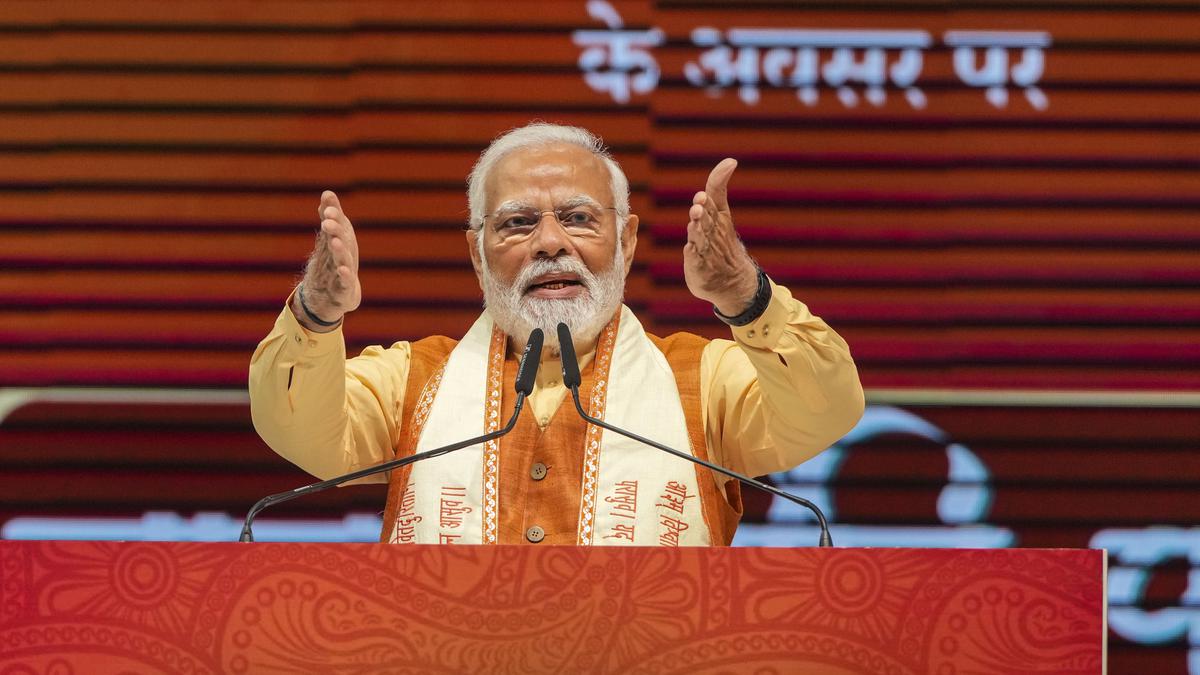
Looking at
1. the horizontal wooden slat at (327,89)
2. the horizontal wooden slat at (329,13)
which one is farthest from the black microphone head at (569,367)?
the horizontal wooden slat at (329,13)

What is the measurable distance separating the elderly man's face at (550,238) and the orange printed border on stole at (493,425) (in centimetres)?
6

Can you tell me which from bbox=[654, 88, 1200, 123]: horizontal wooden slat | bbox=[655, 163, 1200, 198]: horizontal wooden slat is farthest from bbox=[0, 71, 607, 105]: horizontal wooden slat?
bbox=[655, 163, 1200, 198]: horizontal wooden slat

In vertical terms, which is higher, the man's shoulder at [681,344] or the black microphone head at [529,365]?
the man's shoulder at [681,344]

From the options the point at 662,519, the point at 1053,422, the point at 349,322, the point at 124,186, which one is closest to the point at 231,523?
the point at 349,322

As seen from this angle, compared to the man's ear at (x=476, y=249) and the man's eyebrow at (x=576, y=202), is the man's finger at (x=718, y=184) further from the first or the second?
the man's ear at (x=476, y=249)

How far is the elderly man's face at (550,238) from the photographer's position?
274 cm

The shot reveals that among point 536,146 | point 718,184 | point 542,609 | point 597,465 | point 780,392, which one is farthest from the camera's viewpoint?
point 536,146

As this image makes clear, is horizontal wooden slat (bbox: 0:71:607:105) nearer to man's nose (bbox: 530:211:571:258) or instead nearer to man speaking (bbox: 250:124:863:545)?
man speaking (bbox: 250:124:863:545)

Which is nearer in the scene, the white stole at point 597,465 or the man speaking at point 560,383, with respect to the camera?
the man speaking at point 560,383

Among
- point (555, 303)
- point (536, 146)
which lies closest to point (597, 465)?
point (555, 303)

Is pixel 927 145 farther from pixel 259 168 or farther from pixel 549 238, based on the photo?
pixel 259 168

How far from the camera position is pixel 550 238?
2.74 meters

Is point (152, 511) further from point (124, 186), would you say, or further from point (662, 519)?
point (662, 519)

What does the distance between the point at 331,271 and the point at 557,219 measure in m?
0.64
